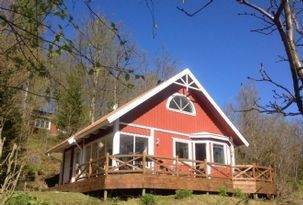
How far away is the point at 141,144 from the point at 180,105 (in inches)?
132

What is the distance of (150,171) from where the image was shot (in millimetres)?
17766

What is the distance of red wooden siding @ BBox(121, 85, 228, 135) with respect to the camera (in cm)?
2092

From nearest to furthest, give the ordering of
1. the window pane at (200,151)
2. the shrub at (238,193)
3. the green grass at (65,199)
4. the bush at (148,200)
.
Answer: the green grass at (65,199)
the bush at (148,200)
the shrub at (238,193)
the window pane at (200,151)

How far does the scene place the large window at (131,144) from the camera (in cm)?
2023

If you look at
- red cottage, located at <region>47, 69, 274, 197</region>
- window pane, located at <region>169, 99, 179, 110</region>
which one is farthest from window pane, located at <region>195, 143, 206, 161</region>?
window pane, located at <region>169, 99, 179, 110</region>

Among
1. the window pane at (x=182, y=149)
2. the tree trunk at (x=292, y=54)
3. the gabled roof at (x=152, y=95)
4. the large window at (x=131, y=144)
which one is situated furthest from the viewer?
the window pane at (x=182, y=149)

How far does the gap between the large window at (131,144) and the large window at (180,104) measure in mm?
2691

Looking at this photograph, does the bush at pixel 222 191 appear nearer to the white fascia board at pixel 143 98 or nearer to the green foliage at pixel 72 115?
the white fascia board at pixel 143 98

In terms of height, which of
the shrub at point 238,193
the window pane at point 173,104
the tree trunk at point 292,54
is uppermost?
the window pane at point 173,104

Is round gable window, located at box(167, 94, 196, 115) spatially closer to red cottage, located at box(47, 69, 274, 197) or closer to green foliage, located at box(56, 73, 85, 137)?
red cottage, located at box(47, 69, 274, 197)

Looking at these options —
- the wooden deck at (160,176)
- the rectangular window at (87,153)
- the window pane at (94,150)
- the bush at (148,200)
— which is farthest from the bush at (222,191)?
the rectangular window at (87,153)

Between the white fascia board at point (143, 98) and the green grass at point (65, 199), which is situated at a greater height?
the white fascia board at point (143, 98)

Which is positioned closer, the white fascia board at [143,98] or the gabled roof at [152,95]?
the white fascia board at [143,98]

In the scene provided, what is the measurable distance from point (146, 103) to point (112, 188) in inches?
215
